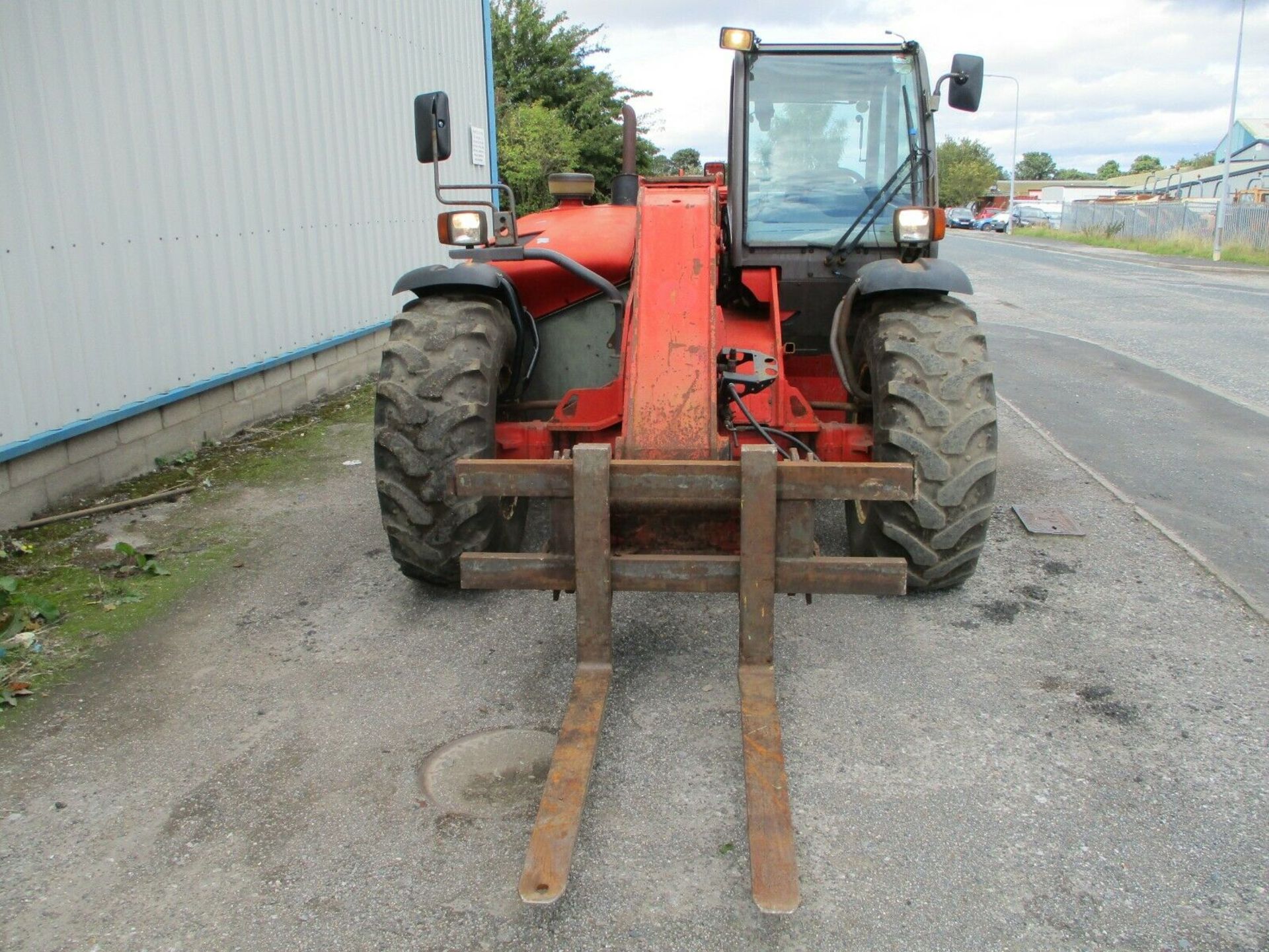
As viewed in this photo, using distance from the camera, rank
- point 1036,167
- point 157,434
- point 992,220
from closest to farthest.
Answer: point 157,434 → point 992,220 → point 1036,167

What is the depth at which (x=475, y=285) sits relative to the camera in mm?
4562

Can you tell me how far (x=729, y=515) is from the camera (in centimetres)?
356

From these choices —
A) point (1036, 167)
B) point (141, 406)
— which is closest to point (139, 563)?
point (141, 406)

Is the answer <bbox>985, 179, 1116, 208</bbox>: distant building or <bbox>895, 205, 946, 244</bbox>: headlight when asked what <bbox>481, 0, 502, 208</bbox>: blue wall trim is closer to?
<bbox>895, 205, 946, 244</bbox>: headlight

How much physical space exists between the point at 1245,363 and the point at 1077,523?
6.88m

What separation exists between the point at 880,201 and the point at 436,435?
2604 millimetres

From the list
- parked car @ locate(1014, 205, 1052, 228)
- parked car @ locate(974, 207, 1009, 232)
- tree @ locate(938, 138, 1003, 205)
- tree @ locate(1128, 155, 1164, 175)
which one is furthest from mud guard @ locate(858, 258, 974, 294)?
tree @ locate(1128, 155, 1164, 175)

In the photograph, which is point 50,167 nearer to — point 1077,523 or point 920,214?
point 920,214

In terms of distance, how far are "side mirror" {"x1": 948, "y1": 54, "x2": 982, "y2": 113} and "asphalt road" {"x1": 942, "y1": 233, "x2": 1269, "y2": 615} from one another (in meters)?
2.61

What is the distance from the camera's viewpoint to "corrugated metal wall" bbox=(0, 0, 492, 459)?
5500 mm

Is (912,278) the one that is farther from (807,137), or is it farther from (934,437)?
(807,137)

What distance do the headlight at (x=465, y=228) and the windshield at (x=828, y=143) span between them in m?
1.35

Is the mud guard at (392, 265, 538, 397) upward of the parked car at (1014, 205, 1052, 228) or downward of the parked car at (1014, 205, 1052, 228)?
downward

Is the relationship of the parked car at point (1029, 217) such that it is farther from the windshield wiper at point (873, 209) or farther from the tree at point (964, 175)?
the windshield wiper at point (873, 209)
